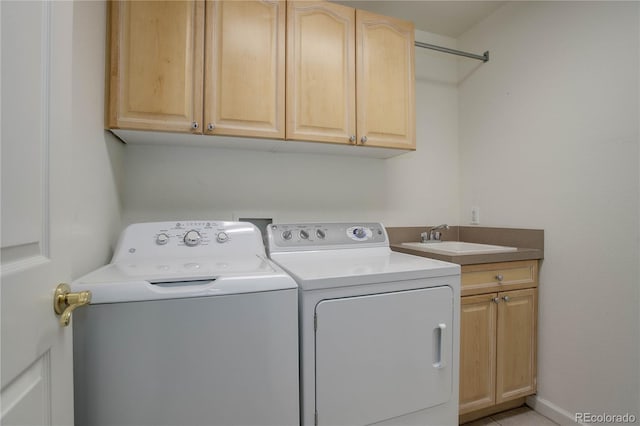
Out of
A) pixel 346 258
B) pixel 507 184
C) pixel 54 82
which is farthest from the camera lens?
pixel 507 184

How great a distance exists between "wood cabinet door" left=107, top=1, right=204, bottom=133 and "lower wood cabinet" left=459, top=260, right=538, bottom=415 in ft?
5.39

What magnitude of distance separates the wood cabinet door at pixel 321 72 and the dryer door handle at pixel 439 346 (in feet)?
3.42

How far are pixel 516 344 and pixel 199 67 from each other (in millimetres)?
2278

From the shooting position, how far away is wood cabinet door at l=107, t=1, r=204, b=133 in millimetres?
1326

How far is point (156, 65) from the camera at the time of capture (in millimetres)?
1367

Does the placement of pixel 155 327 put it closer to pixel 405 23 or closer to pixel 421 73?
pixel 405 23

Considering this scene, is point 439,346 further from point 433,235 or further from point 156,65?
point 156,65

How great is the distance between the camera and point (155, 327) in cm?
92

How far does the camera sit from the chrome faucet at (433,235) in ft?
7.39

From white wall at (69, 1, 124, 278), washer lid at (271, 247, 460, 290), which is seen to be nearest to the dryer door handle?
washer lid at (271, 247, 460, 290)

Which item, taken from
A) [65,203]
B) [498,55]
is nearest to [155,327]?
[65,203]

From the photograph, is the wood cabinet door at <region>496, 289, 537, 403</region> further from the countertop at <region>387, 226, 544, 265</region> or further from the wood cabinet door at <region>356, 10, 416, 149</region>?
the wood cabinet door at <region>356, 10, 416, 149</region>

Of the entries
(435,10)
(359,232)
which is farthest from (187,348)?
(435,10)

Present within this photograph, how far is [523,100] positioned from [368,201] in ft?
3.83
